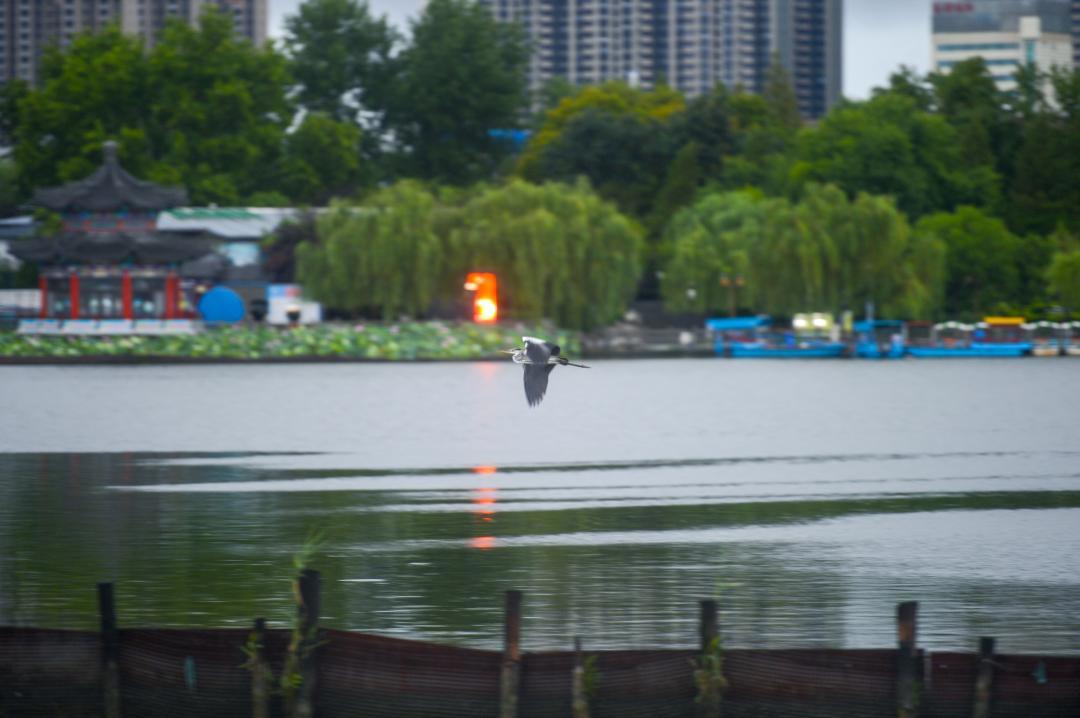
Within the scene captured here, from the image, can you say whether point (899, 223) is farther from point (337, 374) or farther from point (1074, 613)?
point (1074, 613)

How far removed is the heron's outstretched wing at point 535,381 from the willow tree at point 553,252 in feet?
226

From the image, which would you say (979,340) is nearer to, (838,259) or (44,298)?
(838,259)

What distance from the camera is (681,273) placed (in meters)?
104

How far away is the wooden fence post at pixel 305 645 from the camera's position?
51.1ft

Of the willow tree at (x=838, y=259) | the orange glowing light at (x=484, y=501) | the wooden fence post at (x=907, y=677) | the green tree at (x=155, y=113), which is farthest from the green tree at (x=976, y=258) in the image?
the wooden fence post at (x=907, y=677)

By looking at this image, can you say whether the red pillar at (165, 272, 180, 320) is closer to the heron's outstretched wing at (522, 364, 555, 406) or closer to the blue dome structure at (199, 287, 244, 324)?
the blue dome structure at (199, 287, 244, 324)

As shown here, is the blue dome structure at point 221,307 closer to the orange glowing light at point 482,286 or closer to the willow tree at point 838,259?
the orange glowing light at point 482,286

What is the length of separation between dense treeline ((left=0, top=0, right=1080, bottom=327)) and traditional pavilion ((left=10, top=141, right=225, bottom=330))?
27.0 ft

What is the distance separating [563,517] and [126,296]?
68.3 meters

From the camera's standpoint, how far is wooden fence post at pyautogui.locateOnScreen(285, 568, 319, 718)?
15.6 metres

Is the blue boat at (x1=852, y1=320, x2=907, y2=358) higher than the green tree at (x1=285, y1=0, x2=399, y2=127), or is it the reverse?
the green tree at (x1=285, y1=0, x2=399, y2=127)

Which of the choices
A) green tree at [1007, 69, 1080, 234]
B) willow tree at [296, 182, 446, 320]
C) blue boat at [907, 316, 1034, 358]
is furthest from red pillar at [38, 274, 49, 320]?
green tree at [1007, 69, 1080, 234]

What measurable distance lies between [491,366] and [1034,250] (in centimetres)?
3228

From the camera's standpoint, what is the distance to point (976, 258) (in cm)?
10244
